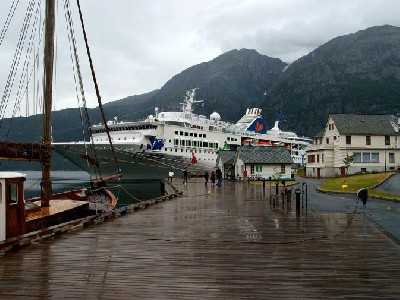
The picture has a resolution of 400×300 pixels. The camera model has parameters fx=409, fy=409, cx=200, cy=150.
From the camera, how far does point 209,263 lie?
31.6 feet

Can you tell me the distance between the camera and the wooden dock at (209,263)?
7.37m

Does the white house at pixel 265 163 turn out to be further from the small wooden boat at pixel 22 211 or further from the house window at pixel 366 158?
the small wooden boat at pixel 22 211

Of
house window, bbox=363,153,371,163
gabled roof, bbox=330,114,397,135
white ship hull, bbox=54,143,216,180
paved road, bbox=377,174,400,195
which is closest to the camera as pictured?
paved road, bbox=377,174,400,195

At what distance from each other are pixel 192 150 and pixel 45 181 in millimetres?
61538

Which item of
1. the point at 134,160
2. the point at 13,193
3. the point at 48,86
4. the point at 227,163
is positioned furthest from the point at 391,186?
the point at 134,160

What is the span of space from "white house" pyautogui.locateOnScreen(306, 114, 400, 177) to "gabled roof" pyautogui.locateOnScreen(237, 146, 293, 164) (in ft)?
26.1

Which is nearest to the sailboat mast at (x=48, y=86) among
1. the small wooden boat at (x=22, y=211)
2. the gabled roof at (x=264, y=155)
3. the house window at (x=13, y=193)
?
the small wooden boat at (x=22, y=211)

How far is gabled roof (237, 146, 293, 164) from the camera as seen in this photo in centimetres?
5822

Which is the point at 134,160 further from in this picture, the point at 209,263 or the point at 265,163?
the point at 209,263

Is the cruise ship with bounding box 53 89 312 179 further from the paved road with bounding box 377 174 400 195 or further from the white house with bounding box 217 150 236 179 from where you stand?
the paved road with bounding box 377 174 400 195

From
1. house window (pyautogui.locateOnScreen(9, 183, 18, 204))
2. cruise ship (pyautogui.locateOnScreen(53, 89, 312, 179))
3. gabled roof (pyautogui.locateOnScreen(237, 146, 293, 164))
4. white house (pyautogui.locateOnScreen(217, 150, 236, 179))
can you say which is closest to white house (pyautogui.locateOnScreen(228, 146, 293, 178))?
gabled roof (pyautogui.locateOnScreen(237, 146, 293, 164))

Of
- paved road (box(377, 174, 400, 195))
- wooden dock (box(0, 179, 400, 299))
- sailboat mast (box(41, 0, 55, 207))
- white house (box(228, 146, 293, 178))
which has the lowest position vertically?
paved road (box(377, 174, 400, 195))

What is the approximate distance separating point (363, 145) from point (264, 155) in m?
14.9

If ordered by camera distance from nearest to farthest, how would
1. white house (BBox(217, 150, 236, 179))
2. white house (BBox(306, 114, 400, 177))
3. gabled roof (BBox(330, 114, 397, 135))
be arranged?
white house (BBox(306, 114, 400, 177)), gabled roof (BBox(330, 114, 397, 135)), white house (BBox(217, 150, 236, 179))
